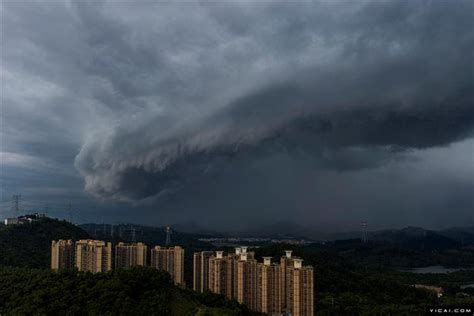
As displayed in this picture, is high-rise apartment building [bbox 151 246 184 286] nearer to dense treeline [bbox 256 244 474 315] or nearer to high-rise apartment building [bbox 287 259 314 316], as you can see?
dense treeline [bbox 256 244 474 315]

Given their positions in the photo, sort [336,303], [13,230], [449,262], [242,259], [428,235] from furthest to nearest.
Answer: [428,235], [449,262], [13,230], [336,303], [242,259]

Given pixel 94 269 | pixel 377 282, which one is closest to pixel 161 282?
pixel 94 269

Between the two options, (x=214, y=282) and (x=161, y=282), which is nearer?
(x=161, y=282)

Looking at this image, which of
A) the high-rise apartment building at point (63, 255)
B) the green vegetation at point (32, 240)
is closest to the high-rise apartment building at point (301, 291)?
the high-rise apartment building at point (63, 255)

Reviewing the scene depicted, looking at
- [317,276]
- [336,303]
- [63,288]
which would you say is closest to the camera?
[63,288]

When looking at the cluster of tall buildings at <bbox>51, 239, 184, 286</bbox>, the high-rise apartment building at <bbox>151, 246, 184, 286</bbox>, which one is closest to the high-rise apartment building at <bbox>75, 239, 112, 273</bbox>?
the cluster of tall buildings at <bbox>51, 239, 184, 286</bbox>

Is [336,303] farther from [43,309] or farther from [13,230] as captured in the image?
[13,230]

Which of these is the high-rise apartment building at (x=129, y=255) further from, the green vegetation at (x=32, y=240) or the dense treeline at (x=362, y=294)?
the dense treeline at (x=362, y=294)

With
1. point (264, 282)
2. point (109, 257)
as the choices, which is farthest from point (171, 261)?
point (264, 282)
